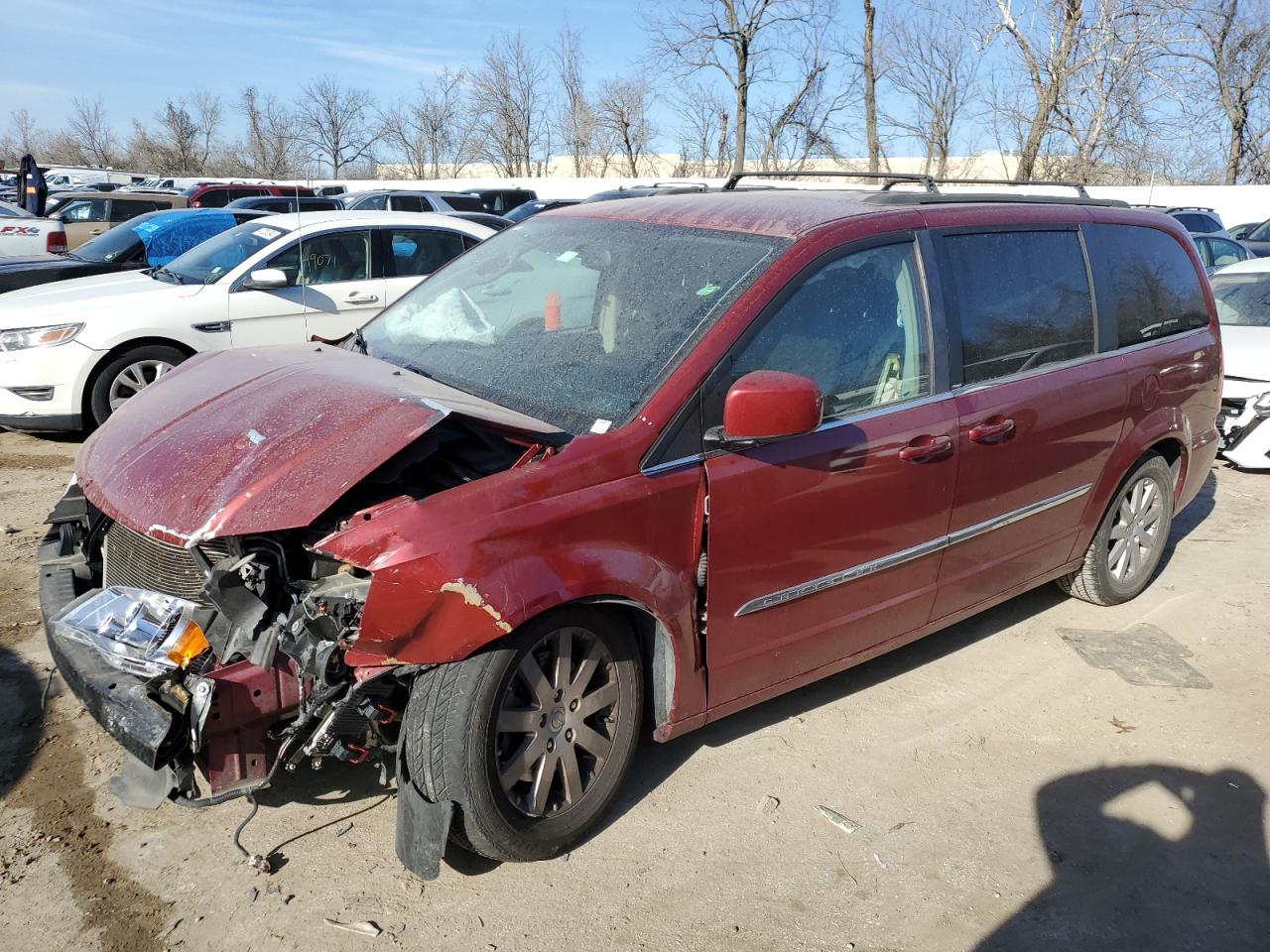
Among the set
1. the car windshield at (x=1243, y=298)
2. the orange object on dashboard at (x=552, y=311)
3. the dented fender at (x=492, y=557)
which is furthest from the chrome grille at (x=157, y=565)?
the car windshield at (x=1243, y=298)

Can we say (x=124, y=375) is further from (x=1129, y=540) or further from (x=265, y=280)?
(x=1129, y=540)

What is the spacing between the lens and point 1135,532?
4984mm

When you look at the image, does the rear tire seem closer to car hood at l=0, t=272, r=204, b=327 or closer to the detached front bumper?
the detached front bumper

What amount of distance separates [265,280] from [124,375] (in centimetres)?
121

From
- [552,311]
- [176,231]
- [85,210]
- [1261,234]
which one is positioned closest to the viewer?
[552,311]

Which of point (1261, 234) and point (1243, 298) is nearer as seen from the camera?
point (1243, 298)

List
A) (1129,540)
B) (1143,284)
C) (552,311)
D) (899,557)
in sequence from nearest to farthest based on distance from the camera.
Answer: (899,557)
(552,311)
(1143,284)
(1129,540)

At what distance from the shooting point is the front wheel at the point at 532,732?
2.68 meters

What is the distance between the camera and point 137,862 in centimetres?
291

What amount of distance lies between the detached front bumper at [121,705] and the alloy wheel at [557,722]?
Result: 2.78 ft

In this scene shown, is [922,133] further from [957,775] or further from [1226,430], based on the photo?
[957,775]

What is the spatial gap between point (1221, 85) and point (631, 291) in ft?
135

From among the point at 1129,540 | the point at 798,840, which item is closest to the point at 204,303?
the point at 798,840

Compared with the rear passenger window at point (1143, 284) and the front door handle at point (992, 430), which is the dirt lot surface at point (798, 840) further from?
the rear passenger window at point (1143, 284)
